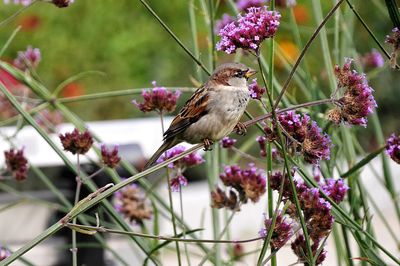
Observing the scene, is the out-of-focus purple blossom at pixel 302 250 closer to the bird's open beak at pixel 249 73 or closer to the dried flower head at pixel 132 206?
the bird's open beak at pixel 249 73

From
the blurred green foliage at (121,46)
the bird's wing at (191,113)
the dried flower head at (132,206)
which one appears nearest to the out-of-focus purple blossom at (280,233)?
the bird's wing at (191,113)

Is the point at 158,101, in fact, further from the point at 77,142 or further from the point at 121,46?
the point at 121,46

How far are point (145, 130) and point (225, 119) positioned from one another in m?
3.96

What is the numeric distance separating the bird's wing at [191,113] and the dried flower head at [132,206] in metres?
0.37

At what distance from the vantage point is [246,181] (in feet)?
6.76

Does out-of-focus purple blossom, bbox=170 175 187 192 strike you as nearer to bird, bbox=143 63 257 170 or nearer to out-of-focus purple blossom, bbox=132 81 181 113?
bird, bbox=143 63 257 170

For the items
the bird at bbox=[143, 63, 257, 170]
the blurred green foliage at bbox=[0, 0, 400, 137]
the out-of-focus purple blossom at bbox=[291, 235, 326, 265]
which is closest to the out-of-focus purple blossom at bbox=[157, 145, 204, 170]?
the bird at bbox=[143, 63, 257, 170]

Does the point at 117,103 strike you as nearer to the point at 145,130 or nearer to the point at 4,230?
the point at 145,130

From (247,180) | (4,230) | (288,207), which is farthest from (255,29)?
(4,230)

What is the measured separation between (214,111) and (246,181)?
0.64ft

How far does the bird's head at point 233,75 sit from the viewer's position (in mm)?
2109

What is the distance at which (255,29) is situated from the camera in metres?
1.60

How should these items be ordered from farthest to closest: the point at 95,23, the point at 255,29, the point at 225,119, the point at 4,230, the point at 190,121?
the point at 95,23 → the point at 4,230 → the point at 190,121 → the point at 225,119 → the point at 255,29

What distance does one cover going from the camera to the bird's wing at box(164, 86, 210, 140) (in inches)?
84.4
